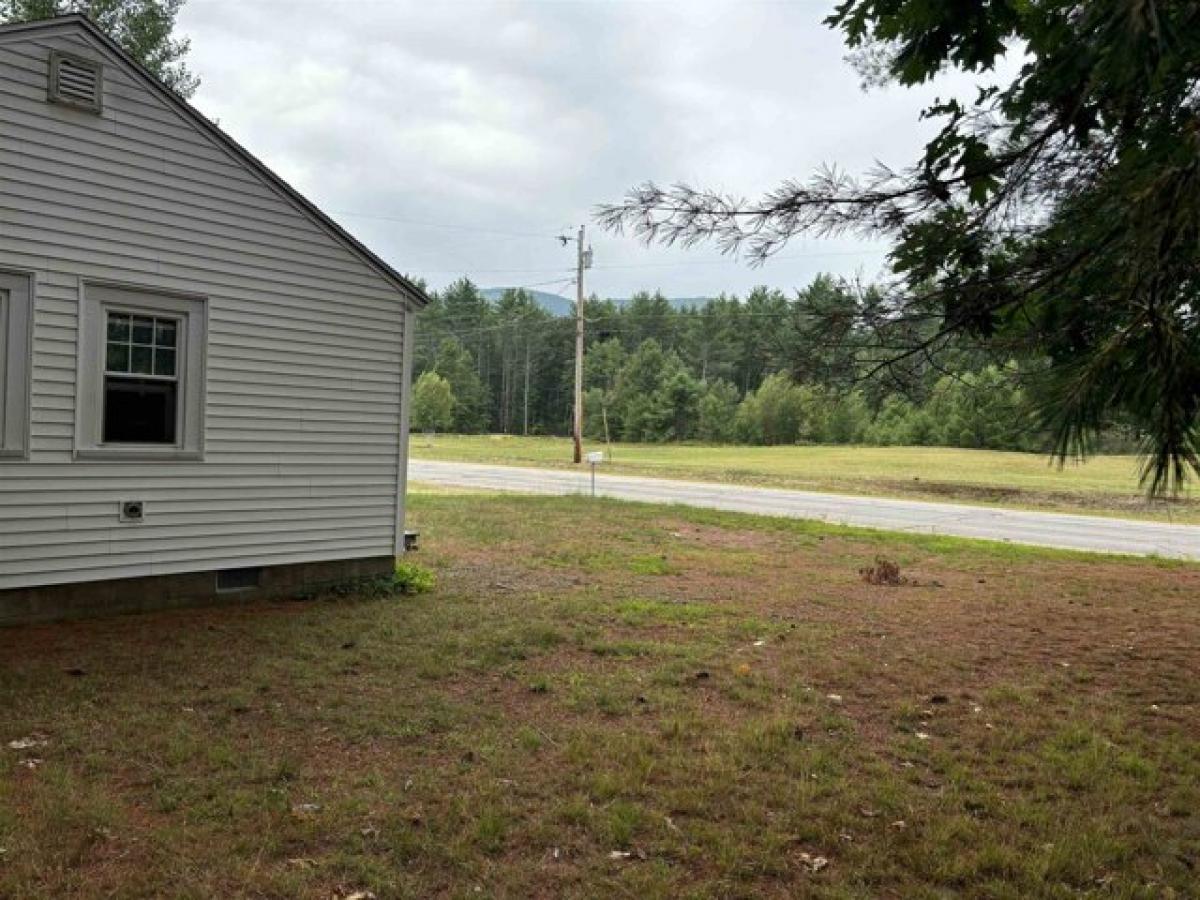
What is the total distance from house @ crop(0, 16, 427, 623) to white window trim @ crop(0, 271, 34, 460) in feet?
0.04

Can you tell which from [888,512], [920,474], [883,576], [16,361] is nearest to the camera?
[16,361]

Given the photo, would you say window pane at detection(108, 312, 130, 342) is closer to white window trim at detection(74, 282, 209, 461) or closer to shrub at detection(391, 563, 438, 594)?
white window trim at detection(74, 282, 209, 461)

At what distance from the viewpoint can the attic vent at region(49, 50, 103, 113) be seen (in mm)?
5945

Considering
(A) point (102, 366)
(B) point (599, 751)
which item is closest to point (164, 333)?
(A) point (102, 366)

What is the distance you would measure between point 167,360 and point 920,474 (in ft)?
85.3

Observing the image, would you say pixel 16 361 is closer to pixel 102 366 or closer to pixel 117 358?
pixel 102 366

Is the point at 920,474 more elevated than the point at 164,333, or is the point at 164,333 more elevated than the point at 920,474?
→ the point at 164,333

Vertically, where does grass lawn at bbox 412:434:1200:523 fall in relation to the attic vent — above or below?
below

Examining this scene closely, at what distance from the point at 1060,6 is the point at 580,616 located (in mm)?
5412

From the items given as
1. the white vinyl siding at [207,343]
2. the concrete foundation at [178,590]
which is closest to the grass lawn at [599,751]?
the concrete foundation at [178,590]

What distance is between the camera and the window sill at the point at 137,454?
6164 millimetres

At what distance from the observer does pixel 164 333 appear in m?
6.64

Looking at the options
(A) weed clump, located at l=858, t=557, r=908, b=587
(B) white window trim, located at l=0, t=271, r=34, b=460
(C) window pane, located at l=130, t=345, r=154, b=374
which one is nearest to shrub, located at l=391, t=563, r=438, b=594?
(C) window pane, located at l=130, t=345, r=154, b=374

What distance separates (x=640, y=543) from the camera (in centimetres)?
1182
